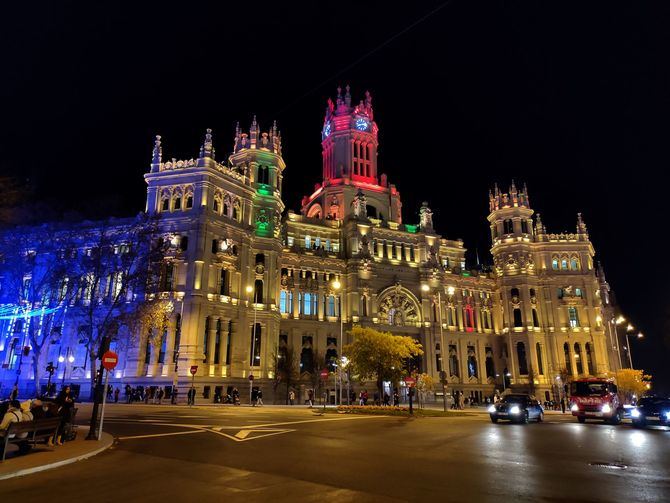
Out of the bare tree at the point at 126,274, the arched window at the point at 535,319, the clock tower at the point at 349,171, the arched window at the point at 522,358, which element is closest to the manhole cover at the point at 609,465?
the bare tree at the point at 126,274

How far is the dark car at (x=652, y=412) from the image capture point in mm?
26545

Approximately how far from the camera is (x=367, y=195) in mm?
84562

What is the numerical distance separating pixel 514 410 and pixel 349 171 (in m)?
63.5

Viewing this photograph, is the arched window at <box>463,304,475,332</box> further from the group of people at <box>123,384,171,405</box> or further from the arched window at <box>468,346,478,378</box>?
the group of people at <box>123,384,171,405</box>

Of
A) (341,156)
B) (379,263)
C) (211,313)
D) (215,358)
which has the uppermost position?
(341,156)

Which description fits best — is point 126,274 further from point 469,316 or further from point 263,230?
point 469,316

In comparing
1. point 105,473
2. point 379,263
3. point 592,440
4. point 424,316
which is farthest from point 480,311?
point 105,473

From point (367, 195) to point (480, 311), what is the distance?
94.7 ft

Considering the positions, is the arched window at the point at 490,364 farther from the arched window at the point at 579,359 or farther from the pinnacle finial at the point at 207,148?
the pinnacle finial at the point at 207,148

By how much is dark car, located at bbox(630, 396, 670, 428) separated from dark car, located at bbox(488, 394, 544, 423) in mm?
5518

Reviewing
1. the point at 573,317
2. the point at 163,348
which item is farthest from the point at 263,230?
the point at 573,317

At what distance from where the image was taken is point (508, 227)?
8750 centimetres

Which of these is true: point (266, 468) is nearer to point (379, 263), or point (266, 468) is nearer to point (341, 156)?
point (379, 263)

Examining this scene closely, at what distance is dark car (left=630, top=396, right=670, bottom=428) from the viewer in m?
26.5
